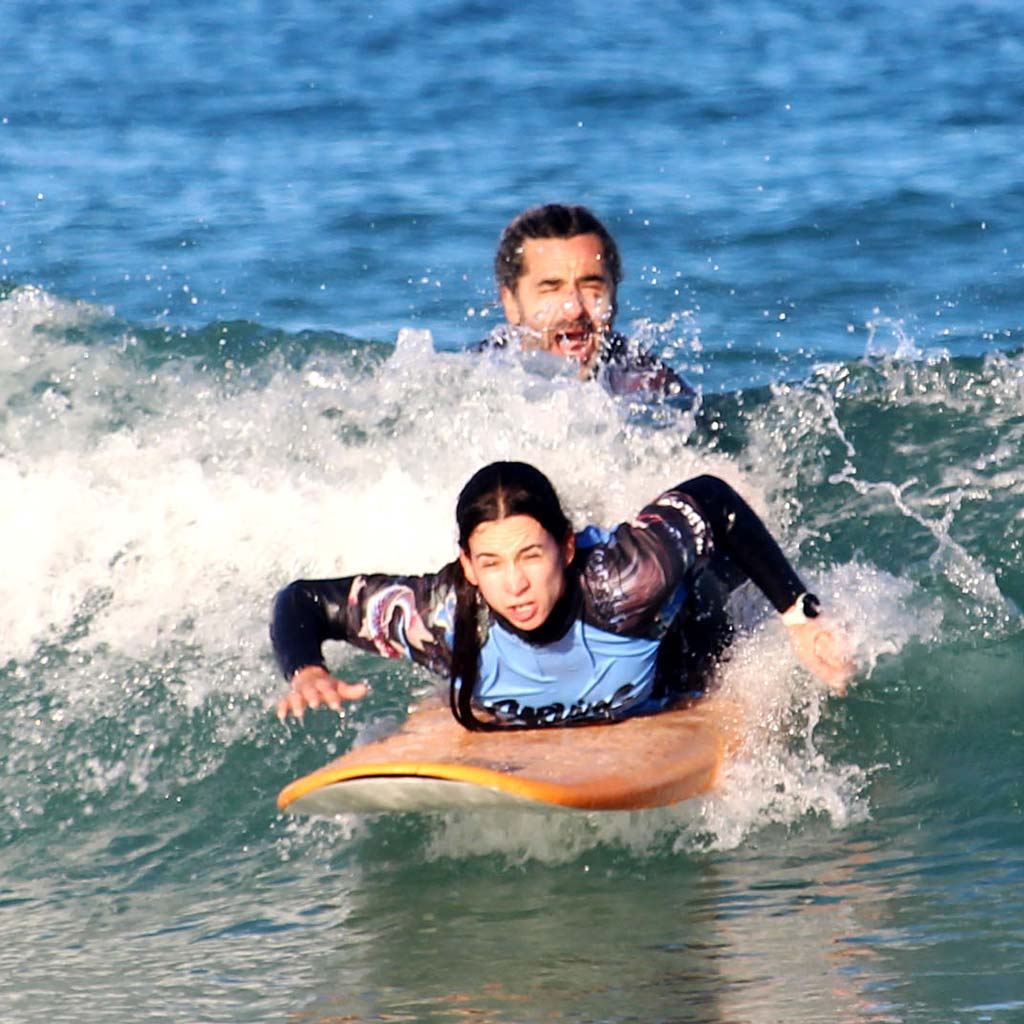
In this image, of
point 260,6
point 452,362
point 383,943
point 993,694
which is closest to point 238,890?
point 383,943

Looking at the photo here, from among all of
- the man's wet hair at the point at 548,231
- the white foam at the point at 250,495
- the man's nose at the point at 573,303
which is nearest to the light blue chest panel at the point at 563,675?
the white foam at the point at 250,495

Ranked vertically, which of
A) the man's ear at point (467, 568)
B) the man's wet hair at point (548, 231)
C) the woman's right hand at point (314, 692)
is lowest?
the woman's right hand at point (314, 692)

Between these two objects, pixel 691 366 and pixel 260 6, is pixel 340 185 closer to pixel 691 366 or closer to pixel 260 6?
pixel 691 366

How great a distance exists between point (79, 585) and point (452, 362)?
156 centimetres

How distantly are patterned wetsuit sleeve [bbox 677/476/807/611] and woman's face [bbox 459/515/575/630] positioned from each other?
1.57 ft

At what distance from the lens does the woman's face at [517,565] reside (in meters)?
4.55

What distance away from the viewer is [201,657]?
20.4ft

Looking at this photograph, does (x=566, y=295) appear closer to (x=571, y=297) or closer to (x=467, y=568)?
(x=571, y=297)

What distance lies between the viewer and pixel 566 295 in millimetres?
6668

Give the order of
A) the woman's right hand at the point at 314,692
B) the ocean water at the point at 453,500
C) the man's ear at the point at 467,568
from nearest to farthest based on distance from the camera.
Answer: the ocean water at the point at 453,500 < the woman's right hand at the point at 314,692 < the man's ear at the point at 467,568

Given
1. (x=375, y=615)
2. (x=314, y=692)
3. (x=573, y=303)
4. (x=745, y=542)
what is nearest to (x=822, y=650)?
(x=745, y=542)

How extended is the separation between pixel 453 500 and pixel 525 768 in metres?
A: 2.50

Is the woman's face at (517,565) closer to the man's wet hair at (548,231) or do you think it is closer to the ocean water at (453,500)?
the ocean water at (453,500)

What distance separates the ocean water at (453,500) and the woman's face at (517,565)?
1.91ft
